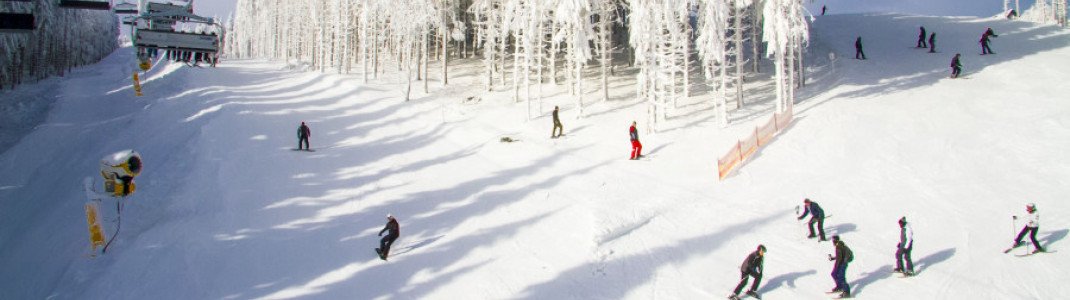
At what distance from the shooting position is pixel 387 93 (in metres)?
37.6

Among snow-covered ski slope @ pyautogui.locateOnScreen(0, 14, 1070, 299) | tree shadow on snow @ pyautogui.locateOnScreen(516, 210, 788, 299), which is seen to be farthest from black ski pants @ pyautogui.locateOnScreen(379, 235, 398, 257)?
tree shadow on snow @ pyautogui.locateOnScreen(516, 210, 788, 299)

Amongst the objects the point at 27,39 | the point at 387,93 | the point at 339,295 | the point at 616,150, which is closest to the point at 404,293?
the point at 339,295

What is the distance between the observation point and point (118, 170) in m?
16.9

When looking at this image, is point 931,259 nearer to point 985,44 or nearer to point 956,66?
point 956,66

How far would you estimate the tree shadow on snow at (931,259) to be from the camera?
1245cm

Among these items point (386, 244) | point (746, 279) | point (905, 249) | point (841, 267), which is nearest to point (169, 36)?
point (386, 244)

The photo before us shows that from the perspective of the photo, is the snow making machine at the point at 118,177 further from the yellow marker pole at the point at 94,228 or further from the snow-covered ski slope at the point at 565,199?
the yellow marker pole at the point at 94,228

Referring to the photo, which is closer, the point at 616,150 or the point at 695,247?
the point at 695,247

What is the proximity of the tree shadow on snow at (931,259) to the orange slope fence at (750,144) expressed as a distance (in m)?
6.20

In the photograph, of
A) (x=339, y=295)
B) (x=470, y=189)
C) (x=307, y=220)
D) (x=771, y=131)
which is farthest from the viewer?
(x=771, y=131)

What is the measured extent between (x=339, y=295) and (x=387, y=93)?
26505 millimetres

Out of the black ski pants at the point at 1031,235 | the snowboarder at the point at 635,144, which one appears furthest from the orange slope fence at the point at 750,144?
the black ski pants at the point at 1031,235

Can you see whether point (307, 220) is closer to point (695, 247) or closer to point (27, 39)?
point (695, 247)

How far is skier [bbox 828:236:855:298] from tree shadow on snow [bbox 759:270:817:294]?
900 mm
